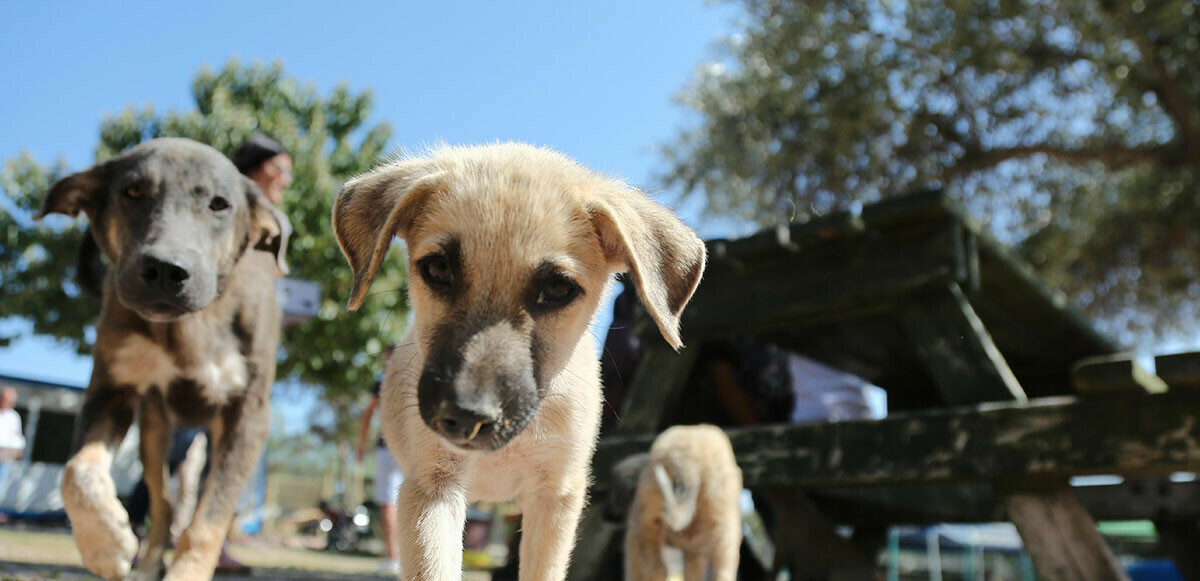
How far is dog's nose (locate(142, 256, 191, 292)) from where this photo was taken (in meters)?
3.39

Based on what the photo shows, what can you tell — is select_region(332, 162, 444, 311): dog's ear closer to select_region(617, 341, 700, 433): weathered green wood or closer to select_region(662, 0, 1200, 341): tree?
select_region(617, 341, 700, 433): weathered green wood

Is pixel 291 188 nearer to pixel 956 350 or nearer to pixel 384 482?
pixel 384 482

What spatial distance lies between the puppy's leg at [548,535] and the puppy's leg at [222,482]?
1591 millimetres

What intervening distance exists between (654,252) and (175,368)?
8.34 feet

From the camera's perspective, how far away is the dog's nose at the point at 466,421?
210cm

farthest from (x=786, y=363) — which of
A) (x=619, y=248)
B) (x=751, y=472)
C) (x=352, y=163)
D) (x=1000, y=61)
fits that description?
(x=352, y=163)

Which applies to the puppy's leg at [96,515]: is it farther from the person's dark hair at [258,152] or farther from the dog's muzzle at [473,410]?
the person's dark hair at [258,152]

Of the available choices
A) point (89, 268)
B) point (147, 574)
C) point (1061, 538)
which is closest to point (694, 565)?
point (1061, 538)

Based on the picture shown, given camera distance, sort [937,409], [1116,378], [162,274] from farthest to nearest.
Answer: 1. [937,409]
2. [1116,378]
3. [162,274]

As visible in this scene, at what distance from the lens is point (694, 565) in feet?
15.5

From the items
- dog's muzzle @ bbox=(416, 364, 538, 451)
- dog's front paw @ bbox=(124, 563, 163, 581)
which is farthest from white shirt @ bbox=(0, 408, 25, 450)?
dog's muzzle @ bbox=(416, 364, 538, 451)

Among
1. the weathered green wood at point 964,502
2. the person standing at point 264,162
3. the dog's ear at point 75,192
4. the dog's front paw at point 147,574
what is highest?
the person standing at point 264,162

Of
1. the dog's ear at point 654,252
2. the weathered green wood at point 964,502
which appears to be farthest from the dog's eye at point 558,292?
the weathered green wood at point 964,502

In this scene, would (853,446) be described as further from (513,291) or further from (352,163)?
(352,163)
